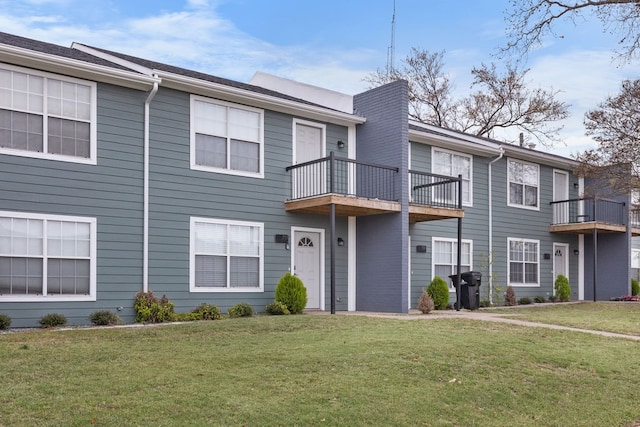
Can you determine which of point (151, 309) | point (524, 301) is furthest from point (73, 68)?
point (524, 301)

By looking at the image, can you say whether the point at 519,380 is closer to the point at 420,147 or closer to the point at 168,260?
the point at 168,260

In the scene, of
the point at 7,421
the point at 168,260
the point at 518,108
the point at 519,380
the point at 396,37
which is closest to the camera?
the point at 7,421

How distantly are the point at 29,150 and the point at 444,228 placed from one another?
38.9 feet

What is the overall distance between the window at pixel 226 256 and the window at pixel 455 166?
669 centimetres

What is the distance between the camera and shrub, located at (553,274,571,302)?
75.7ft

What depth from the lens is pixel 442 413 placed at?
689 centimetres

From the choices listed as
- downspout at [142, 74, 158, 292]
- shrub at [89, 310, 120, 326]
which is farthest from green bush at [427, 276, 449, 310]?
shrub at [89, 310, 120, 326]

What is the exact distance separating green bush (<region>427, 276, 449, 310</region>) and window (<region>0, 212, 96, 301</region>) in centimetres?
932

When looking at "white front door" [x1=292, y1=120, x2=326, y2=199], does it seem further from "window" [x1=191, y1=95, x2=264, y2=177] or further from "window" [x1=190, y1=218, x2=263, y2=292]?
"window" [x1=190, y1=218, x2=263, y2=292]

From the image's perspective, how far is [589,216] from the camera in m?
24.1

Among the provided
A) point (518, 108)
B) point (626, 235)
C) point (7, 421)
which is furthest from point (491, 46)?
point (518, 108)

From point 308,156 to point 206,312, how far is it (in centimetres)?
501

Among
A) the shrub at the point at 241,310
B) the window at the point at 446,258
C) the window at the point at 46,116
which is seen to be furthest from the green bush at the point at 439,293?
the window at the point at 46,116

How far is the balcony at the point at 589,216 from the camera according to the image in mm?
22922
